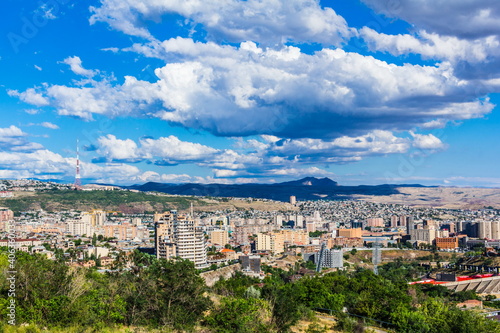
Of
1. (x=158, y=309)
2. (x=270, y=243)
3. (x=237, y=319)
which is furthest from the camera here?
(x=270, y=243)

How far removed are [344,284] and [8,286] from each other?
1847cm

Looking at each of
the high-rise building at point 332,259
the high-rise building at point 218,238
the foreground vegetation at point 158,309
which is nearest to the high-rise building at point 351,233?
the high-rise building at point 218,238

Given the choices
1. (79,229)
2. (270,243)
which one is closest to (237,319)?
(270,243)

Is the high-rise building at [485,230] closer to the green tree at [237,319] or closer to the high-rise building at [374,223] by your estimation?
the high-rise building at [374,223]

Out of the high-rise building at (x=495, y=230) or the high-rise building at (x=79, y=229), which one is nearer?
the high-rise building at (x=79, y=229)

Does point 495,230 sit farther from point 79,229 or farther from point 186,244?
point 79,229

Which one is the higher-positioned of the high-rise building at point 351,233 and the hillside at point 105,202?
the hillside at point 105,202

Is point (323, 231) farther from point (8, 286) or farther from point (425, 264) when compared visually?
point (8, 286)

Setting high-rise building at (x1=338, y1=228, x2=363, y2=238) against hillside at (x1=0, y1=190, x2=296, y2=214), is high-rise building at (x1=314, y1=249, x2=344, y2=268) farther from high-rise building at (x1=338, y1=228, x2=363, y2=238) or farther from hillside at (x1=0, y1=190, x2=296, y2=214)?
hillside at (x1=0, y1=190, x2=296, y2=214)

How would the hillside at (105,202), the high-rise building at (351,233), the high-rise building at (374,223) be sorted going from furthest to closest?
the high-rise building at (374,223)
the hillside at (105,202)
the high-rise building at (351,233)

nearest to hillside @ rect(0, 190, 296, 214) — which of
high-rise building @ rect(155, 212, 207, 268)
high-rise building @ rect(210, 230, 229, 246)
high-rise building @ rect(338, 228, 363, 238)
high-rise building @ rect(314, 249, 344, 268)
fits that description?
high-rise building @ rect(210, 230, 229, 246)

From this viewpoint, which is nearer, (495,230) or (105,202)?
(495,230)

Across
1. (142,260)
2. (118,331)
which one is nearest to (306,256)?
(142,260)

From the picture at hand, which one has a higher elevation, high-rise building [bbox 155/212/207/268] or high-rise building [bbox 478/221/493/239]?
high-rise building [bbox 155/212/207/268]
